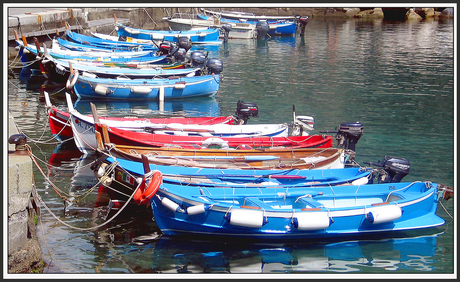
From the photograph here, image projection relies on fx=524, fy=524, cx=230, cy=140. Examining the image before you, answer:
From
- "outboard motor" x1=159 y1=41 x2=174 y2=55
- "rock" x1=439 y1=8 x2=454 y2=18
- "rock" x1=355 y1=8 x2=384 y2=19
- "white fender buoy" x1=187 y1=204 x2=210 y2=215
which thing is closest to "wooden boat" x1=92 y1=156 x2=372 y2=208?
"white fender buoy" x1=187 y1=204 x2=210 y2=215

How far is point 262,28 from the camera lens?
138 feet

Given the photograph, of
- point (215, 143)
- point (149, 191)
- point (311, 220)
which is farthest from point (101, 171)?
point (311, 220)

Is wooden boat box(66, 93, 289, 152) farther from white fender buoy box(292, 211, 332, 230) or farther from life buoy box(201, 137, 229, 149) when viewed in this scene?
white fender buoy box(292, 211, 332, 230)

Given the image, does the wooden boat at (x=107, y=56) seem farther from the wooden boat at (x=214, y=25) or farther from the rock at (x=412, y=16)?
the rock at (x=412, y=16)

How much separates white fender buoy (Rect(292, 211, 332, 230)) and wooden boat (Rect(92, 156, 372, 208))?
131 centimetres

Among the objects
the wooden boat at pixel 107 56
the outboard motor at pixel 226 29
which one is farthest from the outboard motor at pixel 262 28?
the wooden boat at pixel 107 56

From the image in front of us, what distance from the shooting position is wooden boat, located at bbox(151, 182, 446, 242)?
30.7ft

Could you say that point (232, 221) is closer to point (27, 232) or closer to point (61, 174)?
point (27, 232)

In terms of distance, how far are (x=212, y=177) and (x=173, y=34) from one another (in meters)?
26.9

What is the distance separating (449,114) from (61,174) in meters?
Result: 14.0

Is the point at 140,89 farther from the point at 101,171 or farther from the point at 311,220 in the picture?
the point at 311,220

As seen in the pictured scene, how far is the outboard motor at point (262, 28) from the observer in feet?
138

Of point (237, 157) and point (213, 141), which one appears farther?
point (213, 141)

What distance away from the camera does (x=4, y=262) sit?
24.1 ft
